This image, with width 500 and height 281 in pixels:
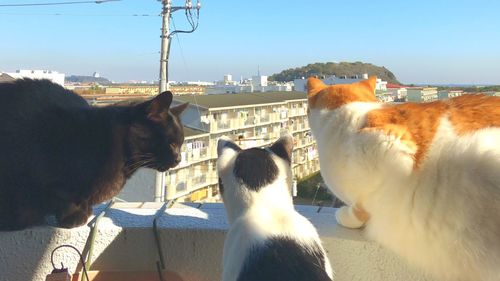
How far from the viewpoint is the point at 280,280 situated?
32.4 inches

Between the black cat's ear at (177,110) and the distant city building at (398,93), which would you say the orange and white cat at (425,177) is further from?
the distant city building at (398,93)

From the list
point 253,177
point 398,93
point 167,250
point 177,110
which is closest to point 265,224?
point 253,177

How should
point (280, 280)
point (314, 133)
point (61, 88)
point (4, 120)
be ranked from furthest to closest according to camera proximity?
point (61, 88), point (314, 133), point (4, 120), point (280, 280)

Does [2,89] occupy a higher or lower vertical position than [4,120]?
higher

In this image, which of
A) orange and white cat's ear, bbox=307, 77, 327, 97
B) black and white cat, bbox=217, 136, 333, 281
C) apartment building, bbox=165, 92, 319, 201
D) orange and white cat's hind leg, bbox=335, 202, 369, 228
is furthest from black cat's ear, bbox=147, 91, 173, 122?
apartment building, bbox=165, 92, 319, 201

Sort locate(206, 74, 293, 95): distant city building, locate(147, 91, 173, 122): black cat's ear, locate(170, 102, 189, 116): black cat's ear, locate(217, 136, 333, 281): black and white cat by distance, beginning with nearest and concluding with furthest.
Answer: locate(217, 136, 333, 281): black and white cat
locate(147, 91, 173, 122): black cat's ear
locate(170, 102, 189, 116): black cat's ear
locate(206, 74, 293, 95): distant city building

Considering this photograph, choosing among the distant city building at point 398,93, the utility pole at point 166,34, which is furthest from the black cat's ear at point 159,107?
the utility pole at point 166,34

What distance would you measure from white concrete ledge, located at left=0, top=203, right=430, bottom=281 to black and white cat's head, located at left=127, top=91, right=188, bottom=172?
0.53m

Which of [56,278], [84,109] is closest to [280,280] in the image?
[56,278]

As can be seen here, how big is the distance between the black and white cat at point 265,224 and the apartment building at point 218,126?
926cm

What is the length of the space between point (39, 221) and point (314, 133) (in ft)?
3.28

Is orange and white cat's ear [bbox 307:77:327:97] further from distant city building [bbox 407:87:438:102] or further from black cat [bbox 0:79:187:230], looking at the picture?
black cat [bbox 0:79:187:230]

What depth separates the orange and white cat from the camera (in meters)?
1.01

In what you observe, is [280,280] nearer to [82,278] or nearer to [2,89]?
[82,278]
